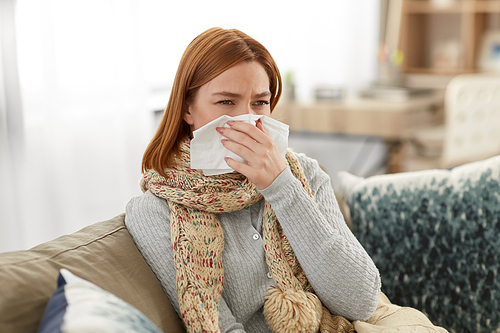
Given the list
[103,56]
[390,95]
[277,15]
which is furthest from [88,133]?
[390,95]

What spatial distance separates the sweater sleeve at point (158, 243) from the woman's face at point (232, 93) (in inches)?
8.4

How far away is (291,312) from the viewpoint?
108 cm

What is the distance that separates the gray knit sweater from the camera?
1.09 metres

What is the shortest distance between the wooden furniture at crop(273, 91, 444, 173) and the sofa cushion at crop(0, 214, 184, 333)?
1.85 meters

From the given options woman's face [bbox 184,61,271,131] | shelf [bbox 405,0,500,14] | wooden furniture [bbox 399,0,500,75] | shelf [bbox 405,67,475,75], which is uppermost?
shelf [bbox 405,0,500,14]

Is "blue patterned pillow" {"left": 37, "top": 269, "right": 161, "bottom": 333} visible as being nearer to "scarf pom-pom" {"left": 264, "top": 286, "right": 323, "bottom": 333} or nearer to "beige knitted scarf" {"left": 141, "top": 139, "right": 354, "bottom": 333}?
"beige knitted scarf" {"left": 141, "top": 139, "right": 354, "bottom": 333}

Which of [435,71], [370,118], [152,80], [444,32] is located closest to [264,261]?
[152,80]

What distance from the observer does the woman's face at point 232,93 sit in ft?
3.66

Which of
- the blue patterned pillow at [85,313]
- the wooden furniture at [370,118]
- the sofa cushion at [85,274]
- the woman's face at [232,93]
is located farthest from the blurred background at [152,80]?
the blue patterned pillow at [85,313]

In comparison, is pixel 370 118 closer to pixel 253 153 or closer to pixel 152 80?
pixel 152 80

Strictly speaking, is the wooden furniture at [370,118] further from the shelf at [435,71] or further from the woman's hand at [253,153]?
the woman's hand at [253,153]

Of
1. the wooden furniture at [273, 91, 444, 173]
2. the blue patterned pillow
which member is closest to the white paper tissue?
the blue patterned pillow

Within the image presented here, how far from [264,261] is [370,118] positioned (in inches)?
74.8

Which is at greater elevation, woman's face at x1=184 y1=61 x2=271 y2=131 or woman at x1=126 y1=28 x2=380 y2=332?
woman's face at x1=184 y1=61 x2=271 y2=131
